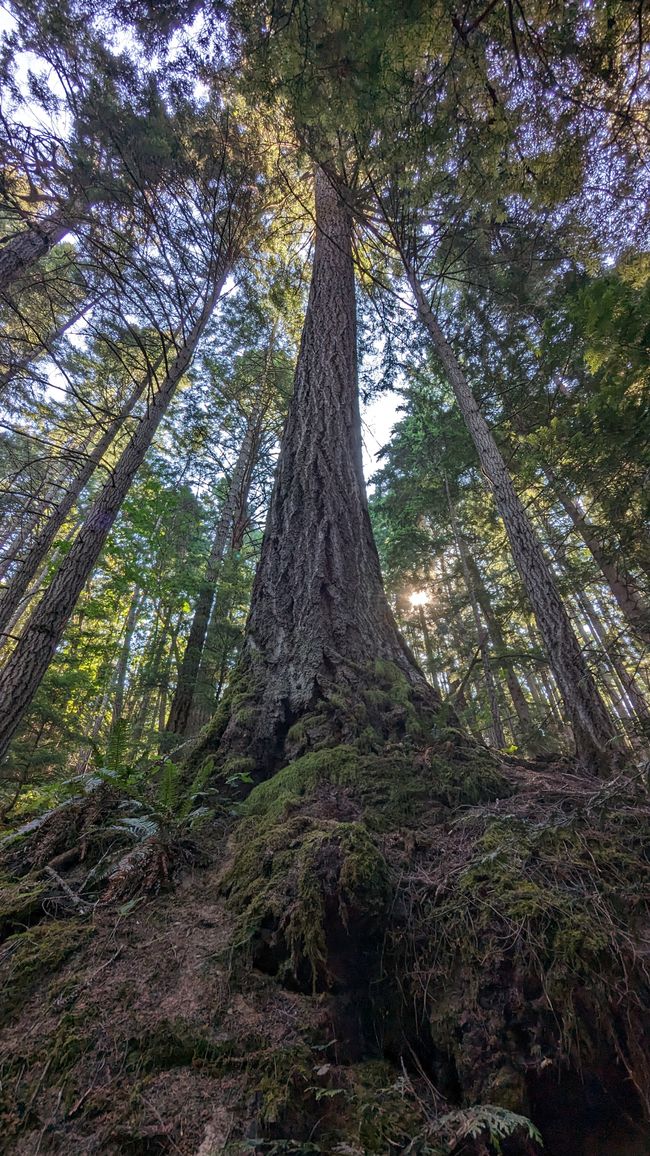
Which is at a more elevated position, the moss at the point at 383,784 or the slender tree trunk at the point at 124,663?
the slender tree trunk at the point at 124,663

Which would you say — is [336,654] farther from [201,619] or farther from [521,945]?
[201,619]

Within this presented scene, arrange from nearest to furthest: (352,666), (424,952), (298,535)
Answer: (424,952) < (352,666) < (298,535)

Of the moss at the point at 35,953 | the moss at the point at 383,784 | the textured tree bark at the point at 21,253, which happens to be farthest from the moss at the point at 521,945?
the textured tree bark at the point at 21,253

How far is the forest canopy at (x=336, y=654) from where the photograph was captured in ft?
4.38

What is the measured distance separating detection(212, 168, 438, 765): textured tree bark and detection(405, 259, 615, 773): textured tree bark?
67.3 inches

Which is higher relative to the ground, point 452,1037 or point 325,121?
point 325,121

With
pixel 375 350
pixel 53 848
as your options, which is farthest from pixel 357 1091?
pixel 375 350

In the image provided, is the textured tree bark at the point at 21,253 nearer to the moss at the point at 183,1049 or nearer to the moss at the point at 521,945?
the moss at the point at 183,1049

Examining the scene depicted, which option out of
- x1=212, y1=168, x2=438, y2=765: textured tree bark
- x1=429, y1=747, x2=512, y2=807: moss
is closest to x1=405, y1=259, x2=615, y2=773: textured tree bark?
x1=429, y1=747, x2=512, y2=807: moss

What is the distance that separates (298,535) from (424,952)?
301cm

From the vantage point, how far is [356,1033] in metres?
1.51

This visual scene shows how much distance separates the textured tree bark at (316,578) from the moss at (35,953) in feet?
4.33

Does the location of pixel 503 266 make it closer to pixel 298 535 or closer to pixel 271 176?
pixel 271 176

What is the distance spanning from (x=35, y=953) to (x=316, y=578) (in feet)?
8.72
